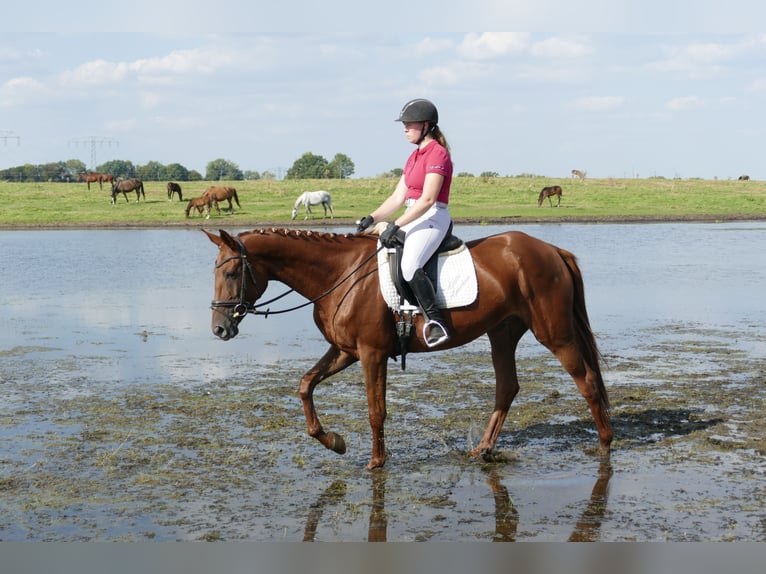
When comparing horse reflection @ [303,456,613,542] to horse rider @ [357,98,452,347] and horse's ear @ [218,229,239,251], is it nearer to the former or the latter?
horse rider @ [357,98,452,347]

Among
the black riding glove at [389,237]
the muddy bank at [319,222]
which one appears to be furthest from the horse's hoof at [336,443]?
the muddy bank at [319,222]

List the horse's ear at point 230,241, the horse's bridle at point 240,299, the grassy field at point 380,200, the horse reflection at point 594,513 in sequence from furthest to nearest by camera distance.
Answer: the grassy field at point 380,200 → the horse's bridle at point 240,299 → the horse's ear at point 230,241 → the horse reflection at point 594,513

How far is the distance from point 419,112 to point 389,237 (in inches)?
39.1

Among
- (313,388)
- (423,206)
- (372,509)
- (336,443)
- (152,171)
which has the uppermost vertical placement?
(152,171)

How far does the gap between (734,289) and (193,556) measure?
17625mm

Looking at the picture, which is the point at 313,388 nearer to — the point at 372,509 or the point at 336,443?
the point at 336,443

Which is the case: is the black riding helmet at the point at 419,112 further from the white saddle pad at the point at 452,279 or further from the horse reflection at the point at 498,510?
the horse reflection at the point at 498,510

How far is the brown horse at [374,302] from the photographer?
7434mm

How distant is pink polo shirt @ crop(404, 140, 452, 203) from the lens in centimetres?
722

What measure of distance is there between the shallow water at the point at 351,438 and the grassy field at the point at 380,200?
93.2ft

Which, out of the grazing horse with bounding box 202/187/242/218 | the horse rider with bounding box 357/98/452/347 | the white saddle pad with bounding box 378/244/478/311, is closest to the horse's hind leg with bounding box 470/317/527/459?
the white saddle pad with bounding box 378/244/478/311

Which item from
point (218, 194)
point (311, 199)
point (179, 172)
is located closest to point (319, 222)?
point (311, 199)

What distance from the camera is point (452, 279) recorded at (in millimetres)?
7648

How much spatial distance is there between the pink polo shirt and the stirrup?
38.9 inches
